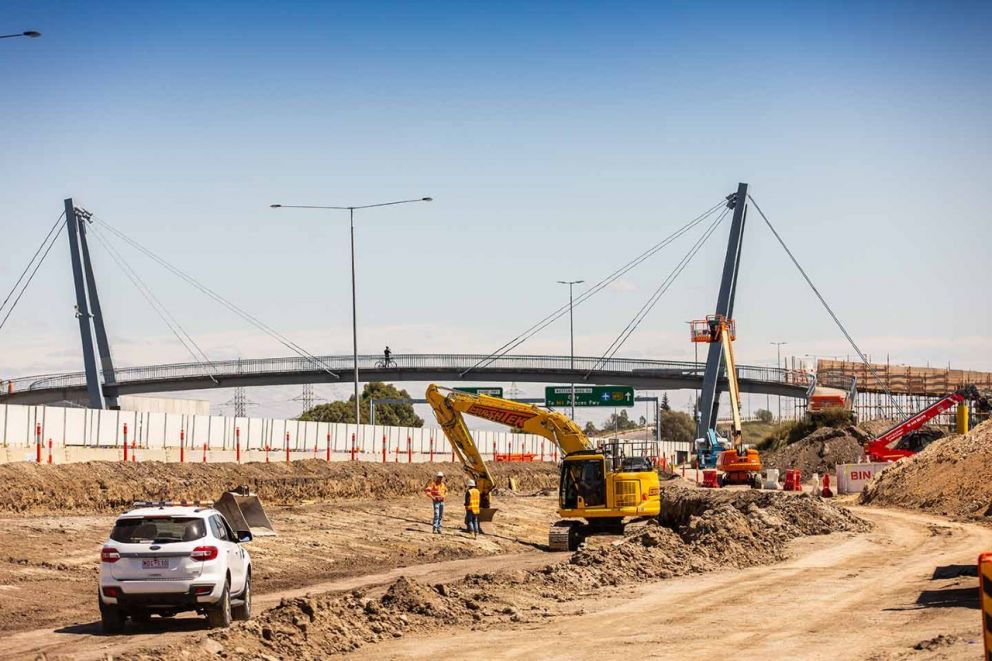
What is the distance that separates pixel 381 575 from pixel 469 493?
11028 mm

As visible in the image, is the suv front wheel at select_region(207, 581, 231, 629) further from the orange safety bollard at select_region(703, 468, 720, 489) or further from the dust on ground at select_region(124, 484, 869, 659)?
the orange safety bollard at select_region(703, 468, 720, 489)

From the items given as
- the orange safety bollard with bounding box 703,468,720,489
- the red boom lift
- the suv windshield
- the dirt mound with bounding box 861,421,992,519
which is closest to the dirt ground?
the suv windshield

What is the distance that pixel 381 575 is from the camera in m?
31.2

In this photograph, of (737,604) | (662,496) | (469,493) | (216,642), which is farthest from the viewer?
(662,496)

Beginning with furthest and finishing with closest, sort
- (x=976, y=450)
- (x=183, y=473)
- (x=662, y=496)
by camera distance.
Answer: (x=662, y=496) → (x=976, y=450) → (x=183, y=473)

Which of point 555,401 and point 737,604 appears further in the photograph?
point 555,401

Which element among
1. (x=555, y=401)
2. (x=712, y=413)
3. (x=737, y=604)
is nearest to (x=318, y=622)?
(x=737, y=604)

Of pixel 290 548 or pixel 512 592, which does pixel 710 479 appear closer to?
pixel 290 548

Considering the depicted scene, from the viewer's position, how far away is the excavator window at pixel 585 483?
3800 centimetres

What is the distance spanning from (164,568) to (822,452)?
7158cm

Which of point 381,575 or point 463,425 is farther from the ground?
point 463,425

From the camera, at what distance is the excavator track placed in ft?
127

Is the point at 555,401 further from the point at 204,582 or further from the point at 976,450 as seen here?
the point at 204,582

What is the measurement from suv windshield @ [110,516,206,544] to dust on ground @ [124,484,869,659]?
5.27 ft
